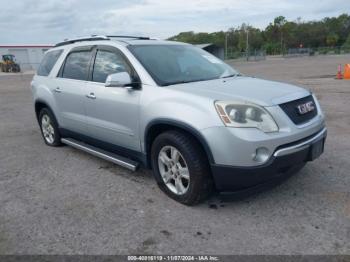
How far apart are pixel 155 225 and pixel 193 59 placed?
90.1 inches

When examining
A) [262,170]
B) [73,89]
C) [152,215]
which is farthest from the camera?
[73,89]

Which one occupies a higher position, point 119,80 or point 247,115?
point 119,80

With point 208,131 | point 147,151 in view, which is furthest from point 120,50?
point 208,131

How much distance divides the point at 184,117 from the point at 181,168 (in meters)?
0.58

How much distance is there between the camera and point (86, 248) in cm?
295

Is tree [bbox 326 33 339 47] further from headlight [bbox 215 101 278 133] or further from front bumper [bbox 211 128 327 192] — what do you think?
headlight [bbox 215 101 278 133]

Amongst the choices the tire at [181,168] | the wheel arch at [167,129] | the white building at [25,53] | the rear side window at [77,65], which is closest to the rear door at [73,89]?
the rear side window at [77,65]

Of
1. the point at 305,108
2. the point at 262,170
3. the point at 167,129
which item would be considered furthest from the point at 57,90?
the point at 305,108

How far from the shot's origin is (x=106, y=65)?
4.41 meters

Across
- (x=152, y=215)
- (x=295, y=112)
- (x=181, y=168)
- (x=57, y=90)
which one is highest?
(x=57, y=90)

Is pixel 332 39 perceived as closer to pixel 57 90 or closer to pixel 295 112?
pixel 57 90

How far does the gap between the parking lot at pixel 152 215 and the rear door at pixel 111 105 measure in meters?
0.59

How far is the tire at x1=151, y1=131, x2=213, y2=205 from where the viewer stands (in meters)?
3.34

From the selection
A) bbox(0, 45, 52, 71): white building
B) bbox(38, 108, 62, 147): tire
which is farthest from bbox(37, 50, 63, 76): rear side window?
bbox(0, 45, 52, 71): white building
